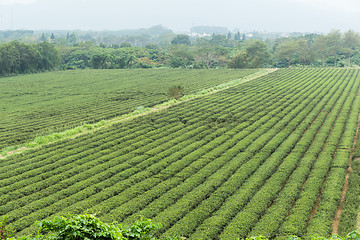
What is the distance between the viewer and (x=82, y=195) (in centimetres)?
1792

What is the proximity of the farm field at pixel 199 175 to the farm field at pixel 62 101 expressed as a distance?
Answer: 7249 mm

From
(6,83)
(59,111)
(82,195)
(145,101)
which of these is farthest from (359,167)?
(6,83)

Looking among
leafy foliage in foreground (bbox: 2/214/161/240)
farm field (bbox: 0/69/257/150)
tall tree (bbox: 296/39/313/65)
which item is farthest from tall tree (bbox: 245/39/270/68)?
leafy foliage in foreground (bbox: 2/214/161/240)

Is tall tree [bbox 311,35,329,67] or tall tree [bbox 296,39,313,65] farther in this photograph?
tall tree [bbox 296,39,313,65]

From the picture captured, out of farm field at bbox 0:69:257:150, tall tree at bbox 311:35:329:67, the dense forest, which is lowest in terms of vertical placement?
farm field at bbox 0:69:257:150

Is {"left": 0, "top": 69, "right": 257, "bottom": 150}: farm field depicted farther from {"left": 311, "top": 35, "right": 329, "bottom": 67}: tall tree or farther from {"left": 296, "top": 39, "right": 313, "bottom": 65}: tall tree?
{"left": 311, "top": 35, "right": 329, "bottom": 67}: tall tree

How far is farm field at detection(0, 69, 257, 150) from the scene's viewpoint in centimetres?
3528

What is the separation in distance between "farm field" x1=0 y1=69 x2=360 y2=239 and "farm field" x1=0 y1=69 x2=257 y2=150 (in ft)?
23.8

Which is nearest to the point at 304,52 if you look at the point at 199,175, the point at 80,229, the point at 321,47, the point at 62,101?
the point at 321,47

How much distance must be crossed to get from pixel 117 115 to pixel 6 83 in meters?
48.8

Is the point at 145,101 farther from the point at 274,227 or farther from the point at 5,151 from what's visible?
the point at 274,227

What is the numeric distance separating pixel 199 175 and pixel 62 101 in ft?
132

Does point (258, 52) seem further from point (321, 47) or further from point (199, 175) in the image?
point (199, 175)

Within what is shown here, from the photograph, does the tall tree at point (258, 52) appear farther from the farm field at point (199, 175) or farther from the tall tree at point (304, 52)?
the farm field at point (199, 175)
